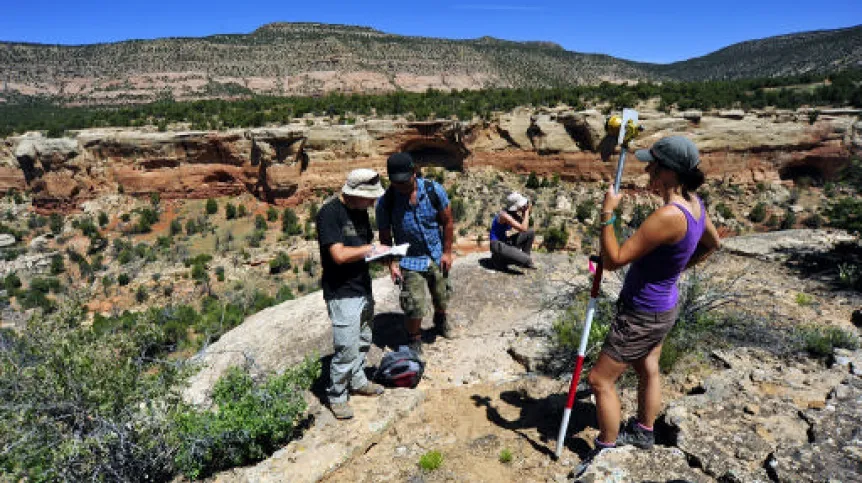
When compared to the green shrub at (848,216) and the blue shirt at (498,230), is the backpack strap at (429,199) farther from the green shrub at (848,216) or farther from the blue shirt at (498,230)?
the green shrub at (848,216)

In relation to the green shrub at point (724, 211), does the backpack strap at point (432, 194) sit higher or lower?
higher

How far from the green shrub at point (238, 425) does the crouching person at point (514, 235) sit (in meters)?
4.18

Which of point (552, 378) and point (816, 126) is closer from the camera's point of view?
point (552, 378)

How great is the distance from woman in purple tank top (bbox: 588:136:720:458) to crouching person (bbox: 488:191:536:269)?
394cm

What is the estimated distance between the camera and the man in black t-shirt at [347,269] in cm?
321

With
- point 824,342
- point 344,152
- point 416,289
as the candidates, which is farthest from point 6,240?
point 824,342

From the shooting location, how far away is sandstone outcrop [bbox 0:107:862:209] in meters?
17.4

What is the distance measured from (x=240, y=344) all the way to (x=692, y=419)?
5.24 metres

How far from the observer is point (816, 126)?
17031 mm

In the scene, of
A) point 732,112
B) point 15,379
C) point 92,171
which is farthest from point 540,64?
point 15,379

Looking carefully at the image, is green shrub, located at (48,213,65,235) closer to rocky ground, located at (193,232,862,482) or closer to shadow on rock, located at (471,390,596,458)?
rocky ground, located at (193,232,862,482)

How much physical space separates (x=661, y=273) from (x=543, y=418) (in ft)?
5.41

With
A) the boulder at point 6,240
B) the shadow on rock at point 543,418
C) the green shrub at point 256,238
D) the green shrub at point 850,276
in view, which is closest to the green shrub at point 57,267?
the boulder at point 6,240

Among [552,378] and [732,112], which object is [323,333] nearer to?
[552,378]
